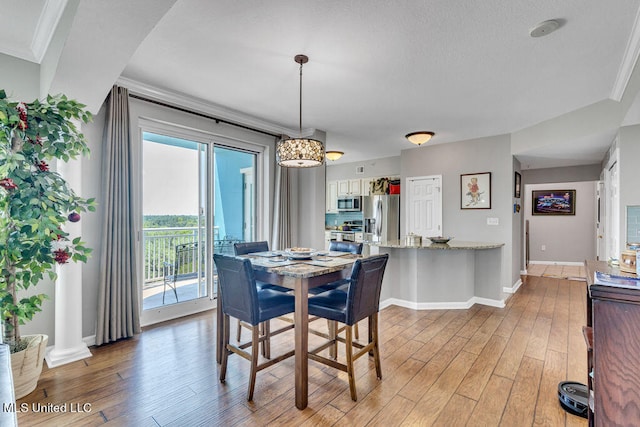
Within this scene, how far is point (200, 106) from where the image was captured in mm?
3617

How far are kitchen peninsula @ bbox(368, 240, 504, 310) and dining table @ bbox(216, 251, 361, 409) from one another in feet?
5.65

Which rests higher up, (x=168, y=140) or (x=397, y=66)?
(x=397, y=66)

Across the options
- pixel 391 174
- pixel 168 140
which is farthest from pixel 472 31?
pixel 391 174

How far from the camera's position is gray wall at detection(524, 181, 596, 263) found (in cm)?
738

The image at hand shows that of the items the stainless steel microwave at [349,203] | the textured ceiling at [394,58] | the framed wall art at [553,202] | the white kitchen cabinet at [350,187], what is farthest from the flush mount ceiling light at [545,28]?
the framed wall art at [553,202]

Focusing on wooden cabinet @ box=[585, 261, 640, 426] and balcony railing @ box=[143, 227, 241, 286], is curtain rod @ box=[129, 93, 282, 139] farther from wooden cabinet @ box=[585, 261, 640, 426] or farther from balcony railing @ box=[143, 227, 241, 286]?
wooden cabinet @ box=[585, 261, 640, 426]

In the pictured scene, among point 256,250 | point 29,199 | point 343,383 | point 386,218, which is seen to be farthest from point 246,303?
point 386,218

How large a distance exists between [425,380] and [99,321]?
2884 mm

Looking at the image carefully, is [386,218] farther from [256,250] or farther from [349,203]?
[256,250]

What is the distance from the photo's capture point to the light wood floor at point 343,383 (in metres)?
1.88

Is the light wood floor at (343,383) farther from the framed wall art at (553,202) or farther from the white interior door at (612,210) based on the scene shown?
the framed wall art at (553,202)

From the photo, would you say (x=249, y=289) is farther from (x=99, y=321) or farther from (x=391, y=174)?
(x=391, y=174)

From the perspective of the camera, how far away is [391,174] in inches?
269

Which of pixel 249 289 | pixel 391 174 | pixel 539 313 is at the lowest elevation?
pixel 539 313
